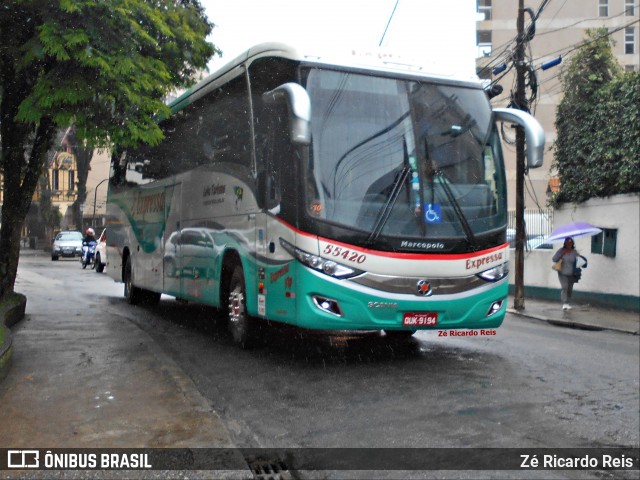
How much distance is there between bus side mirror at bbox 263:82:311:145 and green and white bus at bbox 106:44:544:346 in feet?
0.05

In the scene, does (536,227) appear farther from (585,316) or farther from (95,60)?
(95,60)

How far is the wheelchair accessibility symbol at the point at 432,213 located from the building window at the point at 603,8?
32066 millimetres

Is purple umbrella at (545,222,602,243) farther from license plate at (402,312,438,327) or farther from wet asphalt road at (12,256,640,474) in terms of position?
license plate at (402,312,438,327)

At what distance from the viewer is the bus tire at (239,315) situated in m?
9.21

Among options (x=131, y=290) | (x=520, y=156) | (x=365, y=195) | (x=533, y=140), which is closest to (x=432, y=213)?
(x=365, y=195)

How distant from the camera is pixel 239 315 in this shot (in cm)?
938

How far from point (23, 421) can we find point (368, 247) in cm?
362

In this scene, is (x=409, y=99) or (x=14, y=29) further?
(x=14, y=29)

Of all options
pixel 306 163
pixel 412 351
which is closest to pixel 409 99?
pixel 306 163

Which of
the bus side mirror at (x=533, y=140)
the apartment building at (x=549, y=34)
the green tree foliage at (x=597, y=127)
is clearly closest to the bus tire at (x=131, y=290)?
the bus side mirror at (x=533, y=140)

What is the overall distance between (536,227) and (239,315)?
14.6 metres

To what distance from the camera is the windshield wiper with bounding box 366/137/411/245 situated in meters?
7.65

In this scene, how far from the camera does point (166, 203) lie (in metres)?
12.4

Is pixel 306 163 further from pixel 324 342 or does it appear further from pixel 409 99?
pixel 324 342
